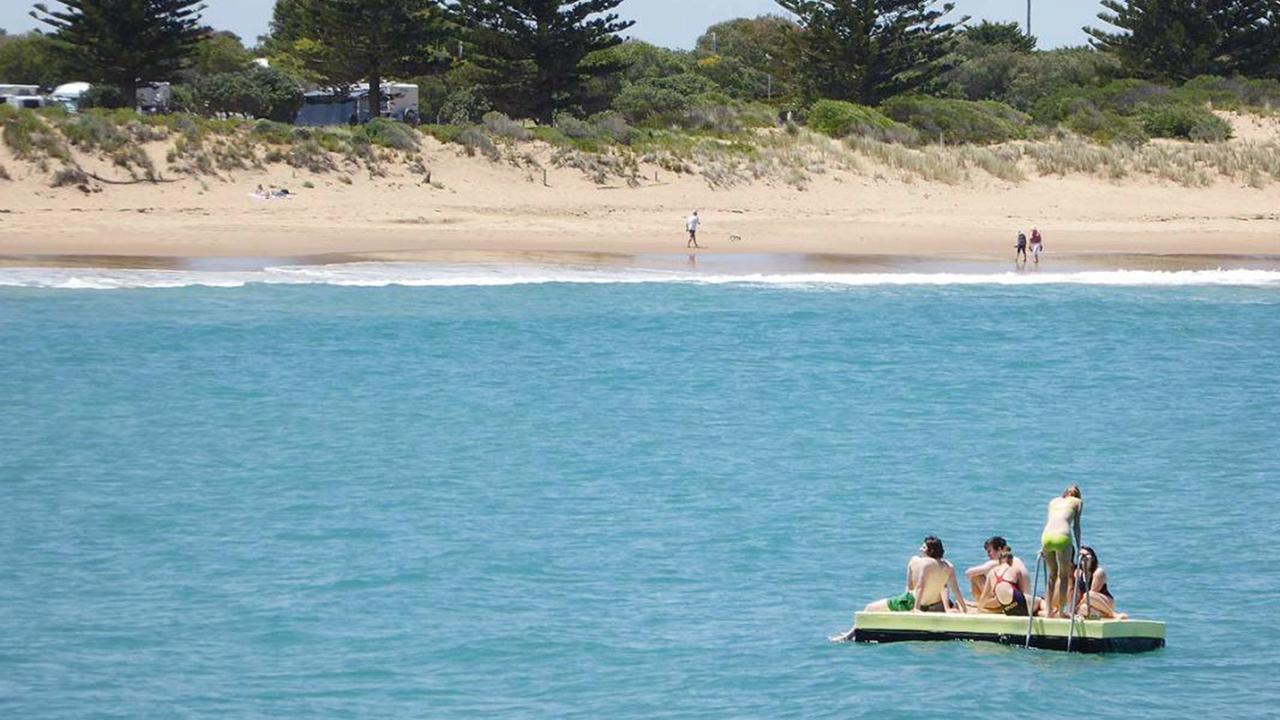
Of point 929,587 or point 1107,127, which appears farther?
point 1107,127

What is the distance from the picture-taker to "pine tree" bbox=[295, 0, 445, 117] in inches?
1820

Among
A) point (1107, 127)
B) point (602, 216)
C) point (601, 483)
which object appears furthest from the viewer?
point (1107, 127)

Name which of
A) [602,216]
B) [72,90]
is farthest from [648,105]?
[72,90]

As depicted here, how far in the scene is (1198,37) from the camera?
57500 mm

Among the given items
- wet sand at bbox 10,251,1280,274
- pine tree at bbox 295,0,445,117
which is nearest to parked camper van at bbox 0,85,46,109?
pine tree at bbox 295,0,445,117

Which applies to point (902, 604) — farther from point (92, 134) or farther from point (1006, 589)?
point (92, 134)

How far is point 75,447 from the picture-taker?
783 inches

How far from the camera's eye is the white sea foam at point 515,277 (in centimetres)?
2997

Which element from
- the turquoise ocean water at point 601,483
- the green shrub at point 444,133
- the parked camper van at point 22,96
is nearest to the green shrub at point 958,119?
the green shrub at point 444,133

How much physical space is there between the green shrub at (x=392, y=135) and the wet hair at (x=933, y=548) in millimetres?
28160

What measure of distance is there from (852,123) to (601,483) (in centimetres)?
2730

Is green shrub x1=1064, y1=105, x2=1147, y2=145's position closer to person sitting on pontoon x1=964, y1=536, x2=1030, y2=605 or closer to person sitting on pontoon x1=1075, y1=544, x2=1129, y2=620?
person sitting on pontoon x1=1075, y1=544, x2=1129, y2=620

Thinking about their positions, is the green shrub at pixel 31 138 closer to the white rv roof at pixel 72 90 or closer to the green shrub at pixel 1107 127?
the white rv roof at pixel 72 90

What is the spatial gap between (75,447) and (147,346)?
624 centimetres
